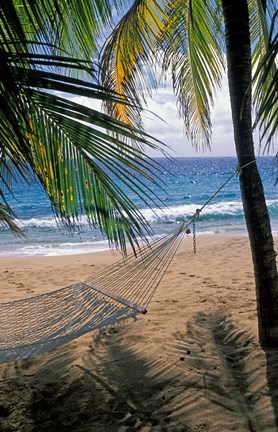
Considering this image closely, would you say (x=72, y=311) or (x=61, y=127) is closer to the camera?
(x=61, y=127)

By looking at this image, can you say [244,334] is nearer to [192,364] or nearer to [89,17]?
[192,364]

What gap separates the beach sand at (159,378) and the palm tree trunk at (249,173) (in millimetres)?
250

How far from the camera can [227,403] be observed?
1.85m

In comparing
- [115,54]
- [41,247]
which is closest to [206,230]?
[41,247]

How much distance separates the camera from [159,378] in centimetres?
211

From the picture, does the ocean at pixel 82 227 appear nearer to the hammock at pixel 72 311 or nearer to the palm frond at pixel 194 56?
the palm frond at pixel 194 56

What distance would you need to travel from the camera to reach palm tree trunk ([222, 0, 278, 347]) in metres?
2.10

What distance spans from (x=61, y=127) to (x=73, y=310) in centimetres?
138

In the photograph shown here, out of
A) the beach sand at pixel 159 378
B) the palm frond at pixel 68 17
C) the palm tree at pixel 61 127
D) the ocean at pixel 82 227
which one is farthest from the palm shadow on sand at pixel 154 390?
the ocean at pixel 82 227

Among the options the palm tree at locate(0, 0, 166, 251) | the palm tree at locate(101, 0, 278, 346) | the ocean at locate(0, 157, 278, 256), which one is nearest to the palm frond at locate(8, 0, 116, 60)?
the palm tree at locate(0, 0, 166, 251)

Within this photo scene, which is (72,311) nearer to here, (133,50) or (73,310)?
(73,310)

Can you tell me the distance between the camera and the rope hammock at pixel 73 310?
6.89ft

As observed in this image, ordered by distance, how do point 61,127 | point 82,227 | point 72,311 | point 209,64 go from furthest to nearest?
1. point 82,227
2. point 209,64
3. point 72,311
4. point 61,127

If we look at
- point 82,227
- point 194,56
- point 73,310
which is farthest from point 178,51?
point 82,227
